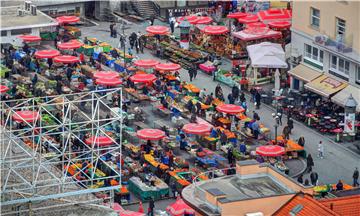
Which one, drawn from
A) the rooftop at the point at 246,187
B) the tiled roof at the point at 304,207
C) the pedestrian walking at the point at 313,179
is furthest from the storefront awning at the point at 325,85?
the tiled roof at the point at 304,207

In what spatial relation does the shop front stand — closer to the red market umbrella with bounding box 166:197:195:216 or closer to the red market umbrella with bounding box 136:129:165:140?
the red market umbrella with bounding box 136:129:165:140

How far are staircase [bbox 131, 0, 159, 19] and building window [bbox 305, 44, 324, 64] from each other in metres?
24.7

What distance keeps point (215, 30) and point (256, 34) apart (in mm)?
Answer: 3678

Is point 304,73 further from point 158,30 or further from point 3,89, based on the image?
point 3,89

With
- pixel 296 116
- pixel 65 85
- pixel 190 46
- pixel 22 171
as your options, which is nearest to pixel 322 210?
pixel 22 171

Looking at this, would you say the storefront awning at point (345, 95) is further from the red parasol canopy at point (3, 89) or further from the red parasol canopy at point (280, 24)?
the red parasol canopy at point (3, 89)

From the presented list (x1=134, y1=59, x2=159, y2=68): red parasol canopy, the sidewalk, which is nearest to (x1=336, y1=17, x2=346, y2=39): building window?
the sidewalk

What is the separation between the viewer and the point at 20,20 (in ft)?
435

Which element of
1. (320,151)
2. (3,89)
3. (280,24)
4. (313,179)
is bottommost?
(313,179)

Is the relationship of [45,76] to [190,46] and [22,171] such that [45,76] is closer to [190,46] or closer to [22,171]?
[190,46]

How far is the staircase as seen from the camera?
139375mm

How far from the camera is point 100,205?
86.1 meters

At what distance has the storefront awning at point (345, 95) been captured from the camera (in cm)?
11050

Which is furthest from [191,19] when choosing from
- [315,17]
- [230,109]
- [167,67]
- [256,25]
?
[230,109]
